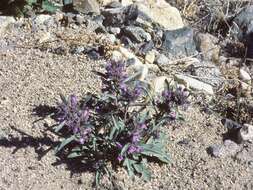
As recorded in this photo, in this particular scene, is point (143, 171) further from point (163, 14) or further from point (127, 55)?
point (163, 14)

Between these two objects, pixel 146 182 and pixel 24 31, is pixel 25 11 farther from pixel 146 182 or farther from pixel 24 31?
pixel 146 182

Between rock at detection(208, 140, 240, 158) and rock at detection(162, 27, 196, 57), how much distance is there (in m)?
1.08

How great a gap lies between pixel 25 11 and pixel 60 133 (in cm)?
145

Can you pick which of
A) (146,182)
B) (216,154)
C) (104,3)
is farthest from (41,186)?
(104,3)

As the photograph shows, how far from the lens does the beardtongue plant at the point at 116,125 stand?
3.64m

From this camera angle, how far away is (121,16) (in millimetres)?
5145

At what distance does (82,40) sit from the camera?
492 cm

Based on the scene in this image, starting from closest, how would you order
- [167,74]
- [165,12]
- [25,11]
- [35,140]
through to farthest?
[35,140] < [167,74] < [25,11] < [165,12]

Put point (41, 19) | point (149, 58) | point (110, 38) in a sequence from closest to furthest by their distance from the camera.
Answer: point (149, 58)
point (110, 38)
point (41, 19)

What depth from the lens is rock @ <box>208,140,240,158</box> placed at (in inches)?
166

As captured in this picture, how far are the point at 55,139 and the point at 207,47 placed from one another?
1736mm

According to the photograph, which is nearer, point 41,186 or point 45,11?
point 41,186

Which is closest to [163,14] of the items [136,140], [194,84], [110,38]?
[110,38]

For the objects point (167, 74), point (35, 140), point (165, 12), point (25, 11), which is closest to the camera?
point (35, 140)
